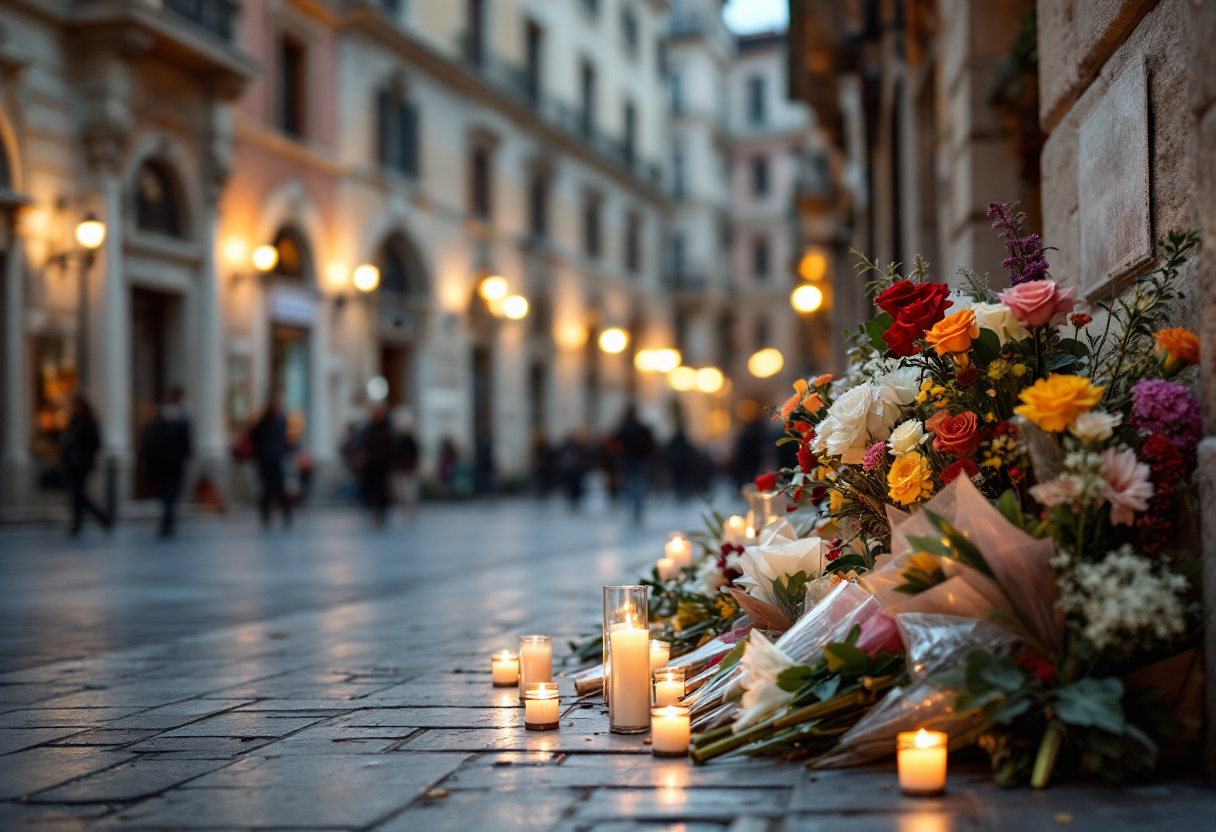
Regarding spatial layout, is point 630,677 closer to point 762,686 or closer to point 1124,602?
point 762,686

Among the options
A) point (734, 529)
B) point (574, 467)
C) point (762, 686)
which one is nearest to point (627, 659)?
point (762, 686)

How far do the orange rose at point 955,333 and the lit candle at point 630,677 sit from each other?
3.70 feet

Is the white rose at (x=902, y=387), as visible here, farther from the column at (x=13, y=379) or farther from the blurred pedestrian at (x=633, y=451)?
the column at (x=13, y=379)

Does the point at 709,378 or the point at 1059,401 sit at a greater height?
the point at 709,378

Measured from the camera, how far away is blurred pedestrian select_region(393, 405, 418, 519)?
1970cm

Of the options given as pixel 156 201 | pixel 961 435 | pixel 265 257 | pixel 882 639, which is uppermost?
pixel 156 201

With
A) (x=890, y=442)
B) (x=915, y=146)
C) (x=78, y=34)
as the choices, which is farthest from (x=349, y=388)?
(x=890, y=442)

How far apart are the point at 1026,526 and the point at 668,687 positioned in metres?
1.05

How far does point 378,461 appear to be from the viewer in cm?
1859

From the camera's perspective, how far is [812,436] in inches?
166

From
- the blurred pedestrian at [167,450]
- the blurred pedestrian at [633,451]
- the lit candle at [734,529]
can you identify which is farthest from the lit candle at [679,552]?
the blurred pedestrian at [633,451]

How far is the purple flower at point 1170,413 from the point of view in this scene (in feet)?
10.7

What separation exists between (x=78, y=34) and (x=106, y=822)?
17977 mm

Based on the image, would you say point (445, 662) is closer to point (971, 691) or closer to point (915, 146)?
point (971, 691)
